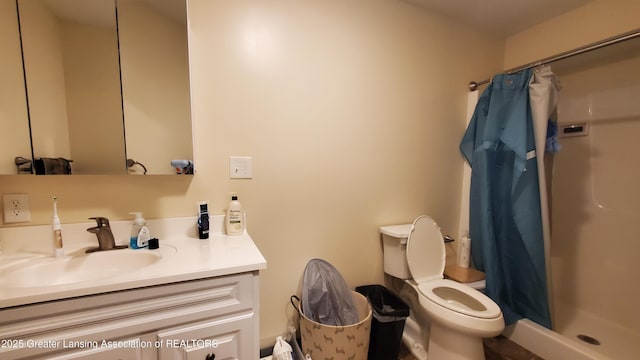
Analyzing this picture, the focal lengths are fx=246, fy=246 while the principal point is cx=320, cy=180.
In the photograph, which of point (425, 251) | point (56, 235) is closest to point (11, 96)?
point (56, 235)

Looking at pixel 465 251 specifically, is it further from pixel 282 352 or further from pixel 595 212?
pixel 282 352

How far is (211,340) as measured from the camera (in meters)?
0.85

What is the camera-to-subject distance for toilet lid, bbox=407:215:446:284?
5.14ft

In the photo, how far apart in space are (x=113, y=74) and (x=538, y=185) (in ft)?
8.13

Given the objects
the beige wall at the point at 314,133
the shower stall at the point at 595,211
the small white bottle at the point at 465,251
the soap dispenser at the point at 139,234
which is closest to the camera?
the soap dispenser at the point at 139,234

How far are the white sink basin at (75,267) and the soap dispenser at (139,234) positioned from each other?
4 centimetres

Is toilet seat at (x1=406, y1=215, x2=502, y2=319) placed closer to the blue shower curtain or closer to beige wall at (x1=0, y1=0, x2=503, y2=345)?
beige wall at (x1=0, y1=0, x2=503, y2=345)

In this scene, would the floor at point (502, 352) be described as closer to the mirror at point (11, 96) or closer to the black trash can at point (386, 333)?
the black trash can at point (386, 333)

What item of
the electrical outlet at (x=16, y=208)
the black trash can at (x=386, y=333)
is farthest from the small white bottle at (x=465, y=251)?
the electrical outlet at (x=16, y=208)

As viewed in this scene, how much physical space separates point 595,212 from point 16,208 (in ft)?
11.0

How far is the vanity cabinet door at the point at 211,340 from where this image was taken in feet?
2.63

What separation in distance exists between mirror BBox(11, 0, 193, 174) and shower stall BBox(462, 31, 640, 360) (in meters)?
2.21

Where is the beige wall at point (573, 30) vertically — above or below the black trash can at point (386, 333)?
above

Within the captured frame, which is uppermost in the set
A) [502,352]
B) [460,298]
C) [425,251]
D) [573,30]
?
[573,30]
